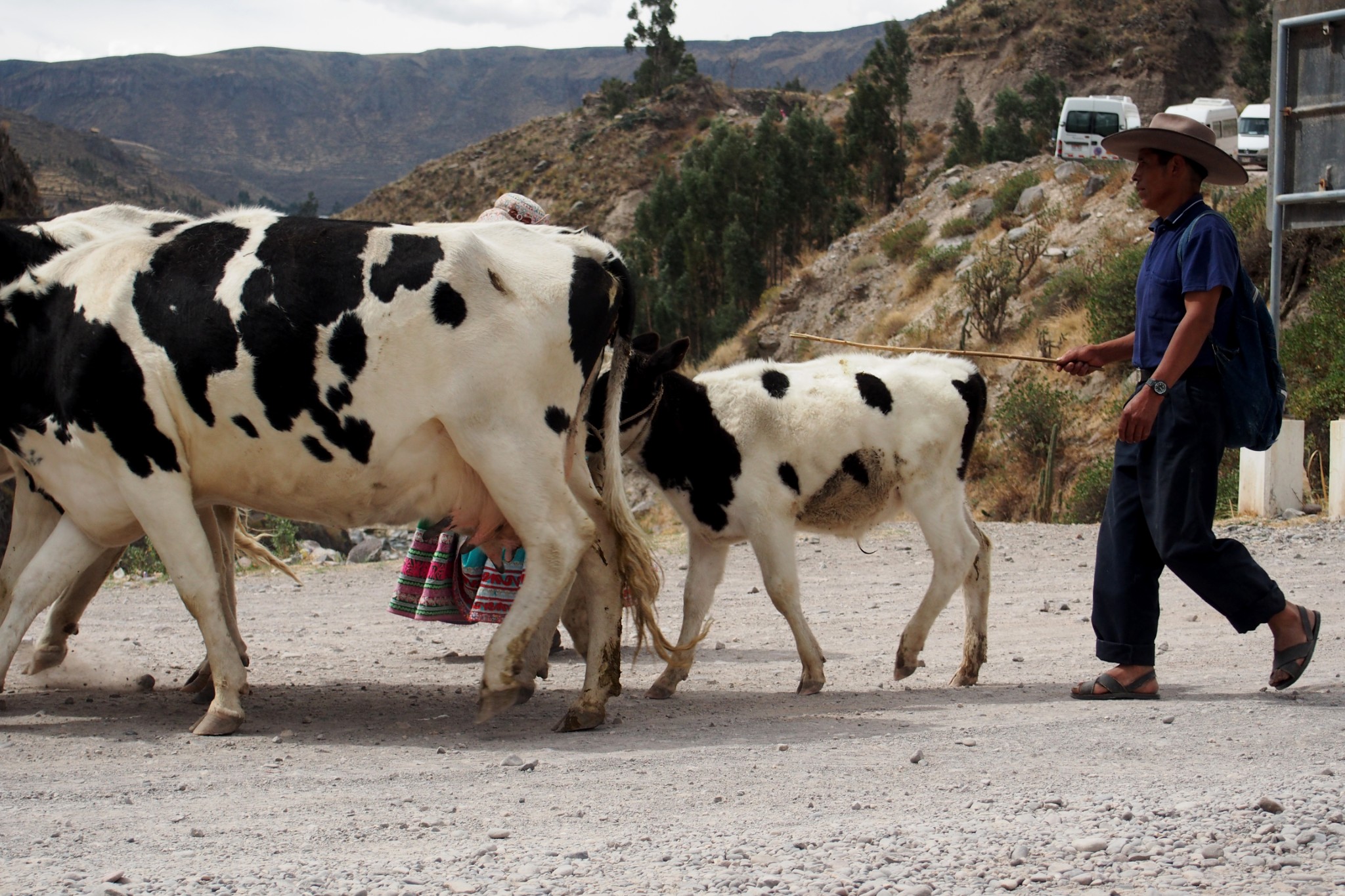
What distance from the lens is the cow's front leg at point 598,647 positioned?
593 centimetres

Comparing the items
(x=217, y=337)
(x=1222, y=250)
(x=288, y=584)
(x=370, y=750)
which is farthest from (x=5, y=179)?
(x=1222, y=250)

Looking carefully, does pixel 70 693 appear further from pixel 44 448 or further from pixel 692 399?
pixel 692 399

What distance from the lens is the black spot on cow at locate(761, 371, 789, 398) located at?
7836mm

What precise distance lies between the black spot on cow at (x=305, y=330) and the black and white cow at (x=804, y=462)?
2019 mm

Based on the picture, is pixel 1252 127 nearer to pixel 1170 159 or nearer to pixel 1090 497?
pixel 1090 497

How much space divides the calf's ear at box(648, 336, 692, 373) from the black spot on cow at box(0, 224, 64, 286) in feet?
10.4

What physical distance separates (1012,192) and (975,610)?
31.0 m

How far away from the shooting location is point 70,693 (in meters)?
7.12

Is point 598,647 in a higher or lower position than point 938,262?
lower

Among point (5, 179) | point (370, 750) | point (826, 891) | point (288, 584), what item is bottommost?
point (288, 584)

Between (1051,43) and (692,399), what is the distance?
80.2m

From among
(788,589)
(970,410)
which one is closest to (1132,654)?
(788,589)

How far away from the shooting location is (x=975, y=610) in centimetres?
755

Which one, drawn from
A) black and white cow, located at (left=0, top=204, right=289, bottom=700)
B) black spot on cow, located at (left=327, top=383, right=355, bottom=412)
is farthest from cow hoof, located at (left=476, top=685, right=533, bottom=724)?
black and white cow, located at (left=0, top=204, right=289, bottom=700)
